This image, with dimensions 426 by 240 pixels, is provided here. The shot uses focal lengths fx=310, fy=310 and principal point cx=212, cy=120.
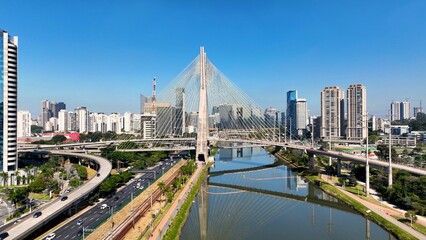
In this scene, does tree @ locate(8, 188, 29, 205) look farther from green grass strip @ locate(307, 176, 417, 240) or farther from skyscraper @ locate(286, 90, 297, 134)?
skyscraper @ locate(286, 90, 297, 134)

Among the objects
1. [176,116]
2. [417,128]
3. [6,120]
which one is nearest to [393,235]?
[6,120]

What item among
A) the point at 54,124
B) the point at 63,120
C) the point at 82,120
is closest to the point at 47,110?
the point at 54,124

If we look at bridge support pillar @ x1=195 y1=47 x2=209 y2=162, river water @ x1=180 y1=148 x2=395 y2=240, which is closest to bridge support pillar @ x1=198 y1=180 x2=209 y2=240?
river water @ x1=180 y1=148 x2=395 y2=240

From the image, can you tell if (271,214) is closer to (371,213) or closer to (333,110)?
(371,213)

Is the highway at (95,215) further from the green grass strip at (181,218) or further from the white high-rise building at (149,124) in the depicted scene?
the white high-rise building at (149,124)

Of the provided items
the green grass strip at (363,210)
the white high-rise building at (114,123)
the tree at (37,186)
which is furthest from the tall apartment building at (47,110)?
the green grass strip at (363,210)

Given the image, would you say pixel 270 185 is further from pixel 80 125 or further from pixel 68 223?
pixel 80 125

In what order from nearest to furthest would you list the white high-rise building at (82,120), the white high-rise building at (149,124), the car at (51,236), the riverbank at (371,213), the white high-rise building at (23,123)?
the car at (51,236) < the riverbank at (371,213) < the white high-rise building at (23,123) < the white high-rise building at (149,124) < the white high-rise building at (82,120)
